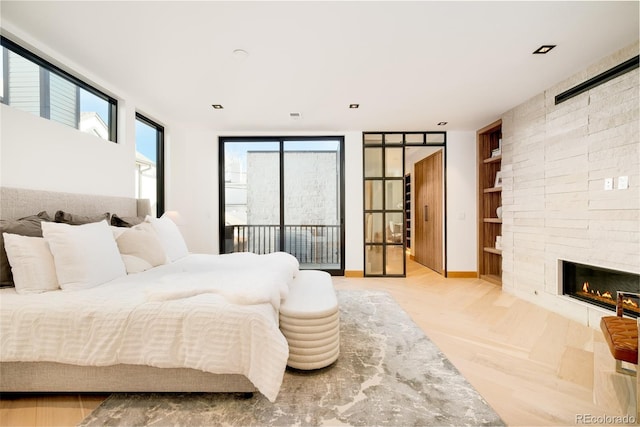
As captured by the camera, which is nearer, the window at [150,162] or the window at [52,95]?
the window at [52,95]

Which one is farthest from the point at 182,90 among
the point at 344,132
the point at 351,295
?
the point at 351,295

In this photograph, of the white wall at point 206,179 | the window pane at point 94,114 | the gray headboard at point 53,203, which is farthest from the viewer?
the white wall at point 206,179

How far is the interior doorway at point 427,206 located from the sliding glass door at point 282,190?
1.86 metres

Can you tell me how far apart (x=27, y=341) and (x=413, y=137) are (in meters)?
5.14

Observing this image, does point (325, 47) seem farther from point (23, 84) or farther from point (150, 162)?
point (150, 162)

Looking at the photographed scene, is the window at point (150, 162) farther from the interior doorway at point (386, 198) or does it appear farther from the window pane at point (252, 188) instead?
the interior doorway at point (386, 198)

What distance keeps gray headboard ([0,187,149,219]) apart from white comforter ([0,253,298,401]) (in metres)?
0.81

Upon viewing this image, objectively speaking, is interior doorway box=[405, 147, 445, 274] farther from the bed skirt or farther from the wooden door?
the bed skirt

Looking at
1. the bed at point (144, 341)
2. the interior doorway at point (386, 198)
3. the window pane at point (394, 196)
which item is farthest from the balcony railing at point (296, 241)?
the bed at point (144, 341)

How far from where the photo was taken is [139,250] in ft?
8.36

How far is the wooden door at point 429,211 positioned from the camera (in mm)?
5098

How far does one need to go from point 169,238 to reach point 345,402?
248cm

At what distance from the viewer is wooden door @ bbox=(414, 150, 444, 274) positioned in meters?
5.10

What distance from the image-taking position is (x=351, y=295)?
3660 millimetres
